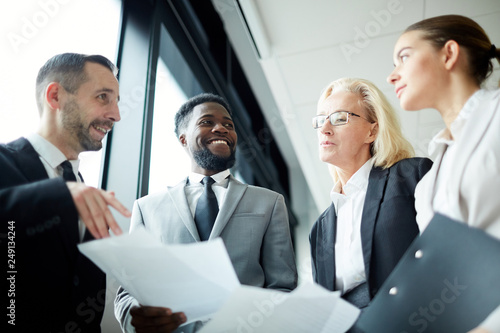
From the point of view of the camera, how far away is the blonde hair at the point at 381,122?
1762mm

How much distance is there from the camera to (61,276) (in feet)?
3.88

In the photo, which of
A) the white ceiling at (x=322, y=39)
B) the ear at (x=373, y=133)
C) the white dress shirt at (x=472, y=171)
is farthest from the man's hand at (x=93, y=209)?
the white ceiling at (x=322, y=39)

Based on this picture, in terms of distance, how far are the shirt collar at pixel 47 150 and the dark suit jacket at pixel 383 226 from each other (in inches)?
36.0

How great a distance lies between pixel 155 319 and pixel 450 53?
1.10 metres

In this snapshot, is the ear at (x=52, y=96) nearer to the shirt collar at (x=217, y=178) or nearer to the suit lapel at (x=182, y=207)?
the suit lapel at (x=182, y=207)

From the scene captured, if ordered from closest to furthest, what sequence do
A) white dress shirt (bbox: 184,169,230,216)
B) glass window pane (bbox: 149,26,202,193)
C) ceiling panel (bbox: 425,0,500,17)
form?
1. white dress shirt (bbox: 184,169,230,216)
2. glass window pane (bbox: 149,26,202,193)
3. ceiling panel (bbox: 425,0,500,17)

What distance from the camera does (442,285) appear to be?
1.04 meters

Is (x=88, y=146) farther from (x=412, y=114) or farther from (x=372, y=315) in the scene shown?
(x=412, y=114)

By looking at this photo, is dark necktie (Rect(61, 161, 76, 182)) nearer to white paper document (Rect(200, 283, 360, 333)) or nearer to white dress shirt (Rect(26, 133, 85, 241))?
white dress shirt (Rect(26, 133, 85, 241))

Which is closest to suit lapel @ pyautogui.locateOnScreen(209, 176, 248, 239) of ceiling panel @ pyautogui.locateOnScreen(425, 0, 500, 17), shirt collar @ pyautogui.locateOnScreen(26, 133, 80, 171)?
shirt collar @ pyautogui.locateOnScreen(26, 133, 80, 171)

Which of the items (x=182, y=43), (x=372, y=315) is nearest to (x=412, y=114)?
(x=182, y=43)

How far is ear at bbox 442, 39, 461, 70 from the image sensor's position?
131 centimetres

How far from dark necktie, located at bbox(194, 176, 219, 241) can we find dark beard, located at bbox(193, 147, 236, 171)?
0.10 meters

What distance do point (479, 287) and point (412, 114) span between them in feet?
11.0
